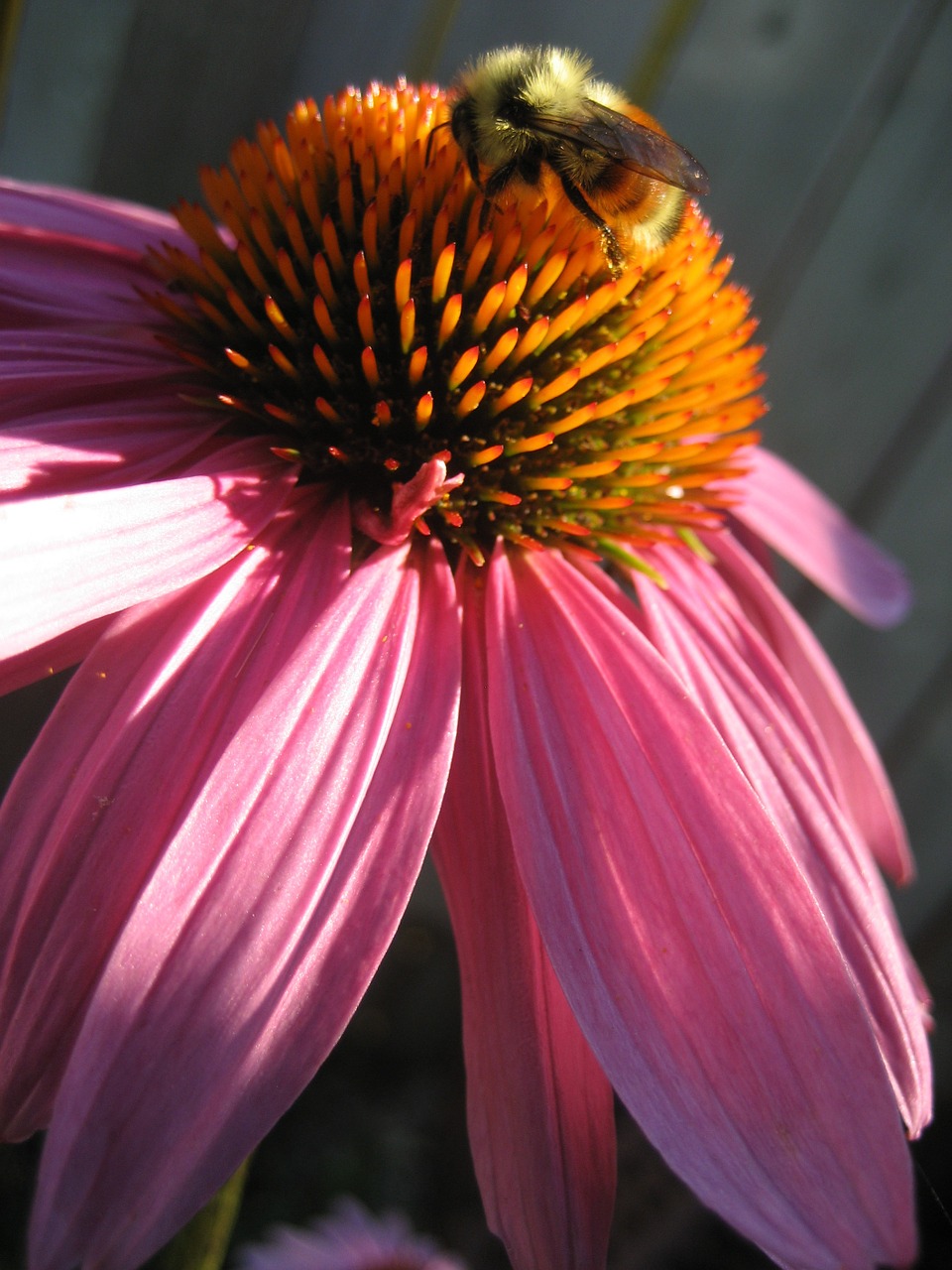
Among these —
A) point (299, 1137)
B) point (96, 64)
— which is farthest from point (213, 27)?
point (299, 1137)

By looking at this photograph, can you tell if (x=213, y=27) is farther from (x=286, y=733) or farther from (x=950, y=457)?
(x=950, y=457)

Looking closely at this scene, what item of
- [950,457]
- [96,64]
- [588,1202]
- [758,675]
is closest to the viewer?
[588,1202]

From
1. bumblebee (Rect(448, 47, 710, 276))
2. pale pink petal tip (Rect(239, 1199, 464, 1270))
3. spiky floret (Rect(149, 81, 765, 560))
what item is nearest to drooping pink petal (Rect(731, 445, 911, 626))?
spiky floret (Rect(149, 81, 765, 560))

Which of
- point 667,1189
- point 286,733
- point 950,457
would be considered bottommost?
point 667,1189

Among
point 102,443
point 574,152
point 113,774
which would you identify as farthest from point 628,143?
point 113,774

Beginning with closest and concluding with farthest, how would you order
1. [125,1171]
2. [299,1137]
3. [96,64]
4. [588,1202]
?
[125,1171] < [588,1202] < [96,64] < [299,1137]

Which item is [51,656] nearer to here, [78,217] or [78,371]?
[78,371]

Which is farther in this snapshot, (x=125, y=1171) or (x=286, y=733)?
(x=286, y=733)

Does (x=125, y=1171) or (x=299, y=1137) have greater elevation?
(x=125, y=1171)
